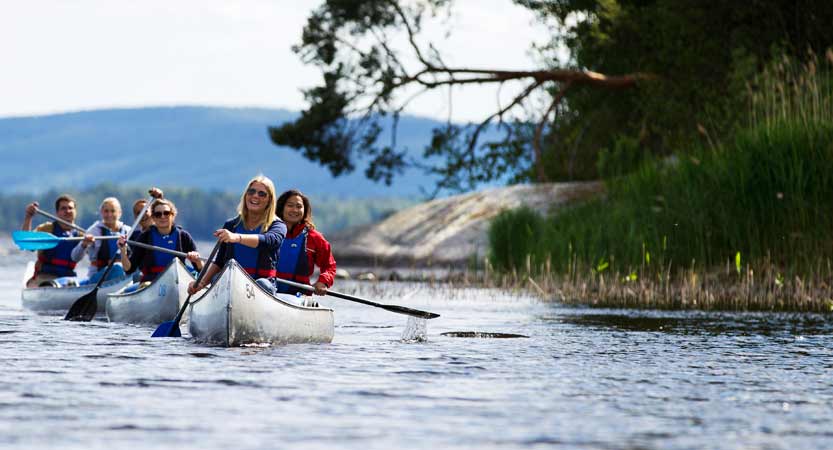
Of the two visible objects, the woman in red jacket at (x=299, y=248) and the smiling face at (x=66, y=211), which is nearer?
the woman in red jacket at (x=299, y=248)

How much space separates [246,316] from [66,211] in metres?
7.21

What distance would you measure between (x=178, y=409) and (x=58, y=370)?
2.38 meters

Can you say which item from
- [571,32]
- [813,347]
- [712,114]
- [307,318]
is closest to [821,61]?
[712,114]

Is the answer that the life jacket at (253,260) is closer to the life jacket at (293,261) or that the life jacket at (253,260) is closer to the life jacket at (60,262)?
the life jacket at (293,261)

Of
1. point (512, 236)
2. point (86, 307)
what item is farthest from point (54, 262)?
point (512, 236)

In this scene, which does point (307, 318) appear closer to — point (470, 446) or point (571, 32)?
point (470, 446)

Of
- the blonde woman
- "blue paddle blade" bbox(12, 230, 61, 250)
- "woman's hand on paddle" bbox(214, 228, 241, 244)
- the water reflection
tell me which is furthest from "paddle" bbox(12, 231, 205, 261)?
the water reflection

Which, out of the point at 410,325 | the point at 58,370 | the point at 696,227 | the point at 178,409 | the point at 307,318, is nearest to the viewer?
the point at 178,409

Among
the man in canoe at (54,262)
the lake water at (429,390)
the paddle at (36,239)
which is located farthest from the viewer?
the man in canoe at (54,262)

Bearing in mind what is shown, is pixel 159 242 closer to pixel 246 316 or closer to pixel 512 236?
pixel 246 316

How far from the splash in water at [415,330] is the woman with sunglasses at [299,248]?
1134 millimetres

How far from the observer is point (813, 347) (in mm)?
12891

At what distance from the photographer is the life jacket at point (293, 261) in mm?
12875

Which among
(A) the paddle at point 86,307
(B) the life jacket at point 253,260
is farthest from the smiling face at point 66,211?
(B) the life jacket at point 253,260
